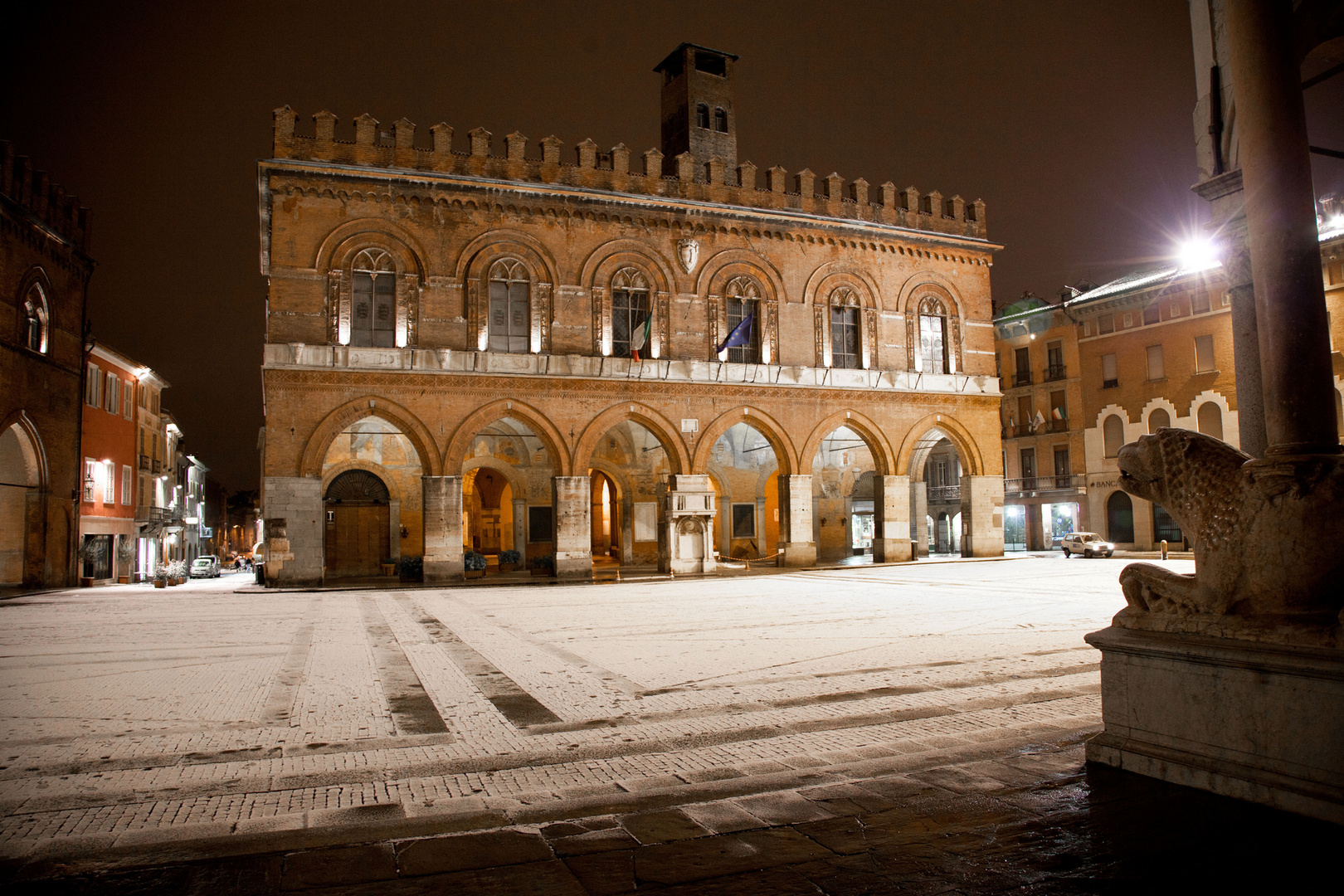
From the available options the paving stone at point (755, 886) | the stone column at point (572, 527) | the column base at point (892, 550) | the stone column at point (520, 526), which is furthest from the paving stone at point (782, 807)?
the column base at point (892, 550)

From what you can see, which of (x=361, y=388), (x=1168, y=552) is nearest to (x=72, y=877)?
(x=361, y=388)

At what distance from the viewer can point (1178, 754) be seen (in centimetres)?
404

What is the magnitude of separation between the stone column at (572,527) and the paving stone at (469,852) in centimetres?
1790

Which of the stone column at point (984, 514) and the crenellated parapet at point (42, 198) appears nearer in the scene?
the crenellated parapet at point (42, 198)

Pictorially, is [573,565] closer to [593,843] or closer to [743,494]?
[743,494]

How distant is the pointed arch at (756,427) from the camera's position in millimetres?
23141

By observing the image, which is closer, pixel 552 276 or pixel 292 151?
pixel 292 151

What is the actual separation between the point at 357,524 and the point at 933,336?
18.5 m

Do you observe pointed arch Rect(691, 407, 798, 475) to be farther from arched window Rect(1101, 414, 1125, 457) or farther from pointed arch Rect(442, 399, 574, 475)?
arched window Rect(1101, 414, 1125, 457)

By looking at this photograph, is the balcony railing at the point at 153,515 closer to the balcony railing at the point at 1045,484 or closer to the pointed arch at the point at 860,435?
the pointed arch at the point at 860,435

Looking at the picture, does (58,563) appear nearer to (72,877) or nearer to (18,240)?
(18,240)

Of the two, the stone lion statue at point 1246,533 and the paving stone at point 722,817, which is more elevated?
the stone lion statue at point 1246,533

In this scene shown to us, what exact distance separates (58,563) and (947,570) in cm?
2445

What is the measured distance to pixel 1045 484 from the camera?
3591 centimetres
